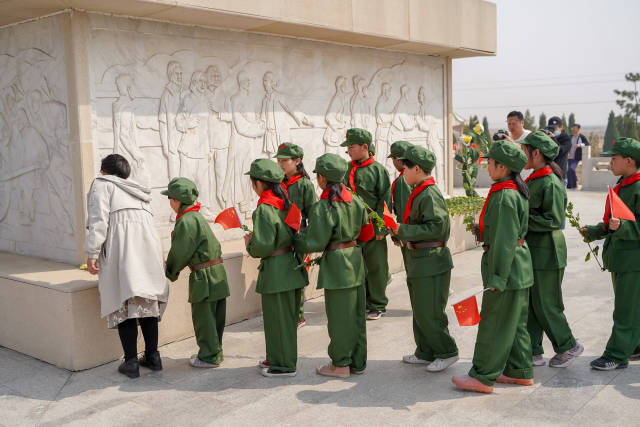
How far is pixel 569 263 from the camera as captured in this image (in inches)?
360

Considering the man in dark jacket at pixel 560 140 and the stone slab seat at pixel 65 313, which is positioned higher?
the man in dark jacket at pixel 560 140

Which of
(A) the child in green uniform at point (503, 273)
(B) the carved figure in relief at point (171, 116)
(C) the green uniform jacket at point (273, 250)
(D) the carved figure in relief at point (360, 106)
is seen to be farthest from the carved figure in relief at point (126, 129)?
(A) the child in green uniform at point (503, 273)

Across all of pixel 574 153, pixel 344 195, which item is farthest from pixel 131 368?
pixel 574 153

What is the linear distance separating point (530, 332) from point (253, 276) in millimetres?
3041

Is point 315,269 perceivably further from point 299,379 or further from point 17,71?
point 17,71

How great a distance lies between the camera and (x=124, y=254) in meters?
5.02

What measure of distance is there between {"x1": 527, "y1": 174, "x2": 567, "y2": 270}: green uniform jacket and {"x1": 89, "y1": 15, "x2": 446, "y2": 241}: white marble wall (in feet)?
12.7

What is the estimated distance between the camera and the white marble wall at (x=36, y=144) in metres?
6.39

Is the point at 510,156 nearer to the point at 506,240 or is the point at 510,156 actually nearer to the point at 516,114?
the point at 506,240

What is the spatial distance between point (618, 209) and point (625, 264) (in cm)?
52

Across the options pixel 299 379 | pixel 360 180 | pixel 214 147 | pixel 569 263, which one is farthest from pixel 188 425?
pixel 569 263

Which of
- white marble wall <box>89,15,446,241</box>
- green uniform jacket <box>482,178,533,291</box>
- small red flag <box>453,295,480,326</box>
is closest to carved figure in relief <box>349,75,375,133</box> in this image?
white marble wall <box>89,15,446,241</box>

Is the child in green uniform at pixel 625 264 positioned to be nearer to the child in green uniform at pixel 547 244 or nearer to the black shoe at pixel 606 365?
the black shoe at pixel 606 365

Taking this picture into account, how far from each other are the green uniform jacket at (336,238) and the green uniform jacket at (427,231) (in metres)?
0.39
